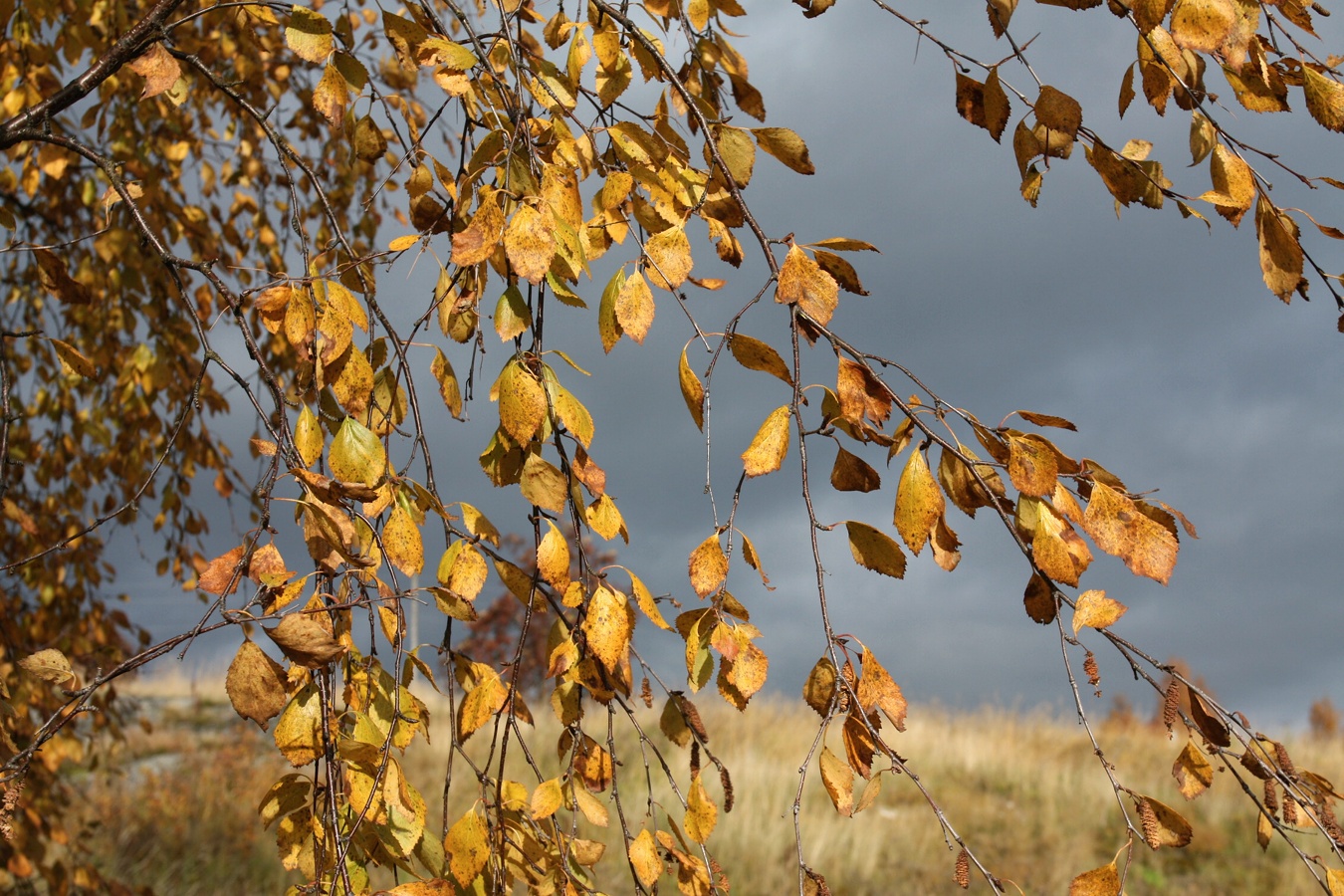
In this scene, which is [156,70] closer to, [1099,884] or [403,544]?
[403,544]

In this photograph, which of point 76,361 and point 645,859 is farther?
point 76,361

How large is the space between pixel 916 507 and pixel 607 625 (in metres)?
0.28

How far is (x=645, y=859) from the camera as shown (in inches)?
37.6

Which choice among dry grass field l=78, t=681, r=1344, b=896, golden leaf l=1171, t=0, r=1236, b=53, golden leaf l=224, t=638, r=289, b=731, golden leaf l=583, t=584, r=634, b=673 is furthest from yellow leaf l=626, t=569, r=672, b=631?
dry grass field l=78, t=681, r=1344, b=896

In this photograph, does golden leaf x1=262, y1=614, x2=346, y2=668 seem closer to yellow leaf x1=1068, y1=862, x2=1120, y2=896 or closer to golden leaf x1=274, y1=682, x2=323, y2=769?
golden leaf x1=274, y1=682, x2=323, y2=769

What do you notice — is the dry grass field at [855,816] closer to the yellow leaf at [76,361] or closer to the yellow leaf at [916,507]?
the yellow leaf at [76,361]

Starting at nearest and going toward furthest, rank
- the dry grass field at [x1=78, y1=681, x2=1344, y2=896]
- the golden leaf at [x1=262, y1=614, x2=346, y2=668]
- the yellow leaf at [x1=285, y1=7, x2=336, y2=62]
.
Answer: the golden leaf at [x1=262, y1=614, x2=346, y2=668]
the yellow leaf at [x1=285, y1=7, x2=336, y2=62]
the dry grass field at [x1=78, y1=681, x2=1344, y2=896]

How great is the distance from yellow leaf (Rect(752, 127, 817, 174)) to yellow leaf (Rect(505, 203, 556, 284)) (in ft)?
0.84

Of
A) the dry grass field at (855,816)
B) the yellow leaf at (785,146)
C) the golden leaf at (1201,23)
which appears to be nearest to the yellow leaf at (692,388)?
the yellow leaf at (785,146)

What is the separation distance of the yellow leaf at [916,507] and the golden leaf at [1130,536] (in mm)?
116

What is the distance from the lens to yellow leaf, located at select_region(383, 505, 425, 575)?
3.04ft

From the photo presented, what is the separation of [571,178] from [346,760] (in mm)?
576

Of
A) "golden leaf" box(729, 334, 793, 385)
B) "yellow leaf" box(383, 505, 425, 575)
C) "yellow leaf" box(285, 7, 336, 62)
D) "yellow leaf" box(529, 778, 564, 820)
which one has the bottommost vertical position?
"yellow leaf" box(529, 778, 564, 820)

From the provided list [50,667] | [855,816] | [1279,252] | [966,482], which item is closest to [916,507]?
[966,482]
